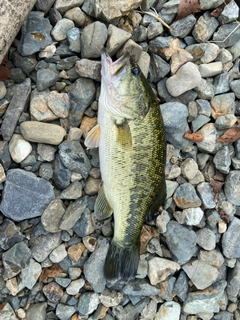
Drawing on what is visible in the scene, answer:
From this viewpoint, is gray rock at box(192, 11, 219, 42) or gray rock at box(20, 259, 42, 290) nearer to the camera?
gray rock at box(20, 259, 42, 290)

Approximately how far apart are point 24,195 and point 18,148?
1.38 ft

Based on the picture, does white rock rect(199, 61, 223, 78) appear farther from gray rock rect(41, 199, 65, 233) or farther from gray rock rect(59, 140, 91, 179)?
gray rock rect(41, 199, 65, 233)

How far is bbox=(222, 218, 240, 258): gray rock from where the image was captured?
328 centimetres

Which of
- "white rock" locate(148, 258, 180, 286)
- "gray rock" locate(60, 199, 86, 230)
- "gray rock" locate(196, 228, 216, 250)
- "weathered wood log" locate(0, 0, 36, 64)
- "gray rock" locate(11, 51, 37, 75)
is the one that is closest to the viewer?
"weathered wood log" locate(0, 0, 36, 64)

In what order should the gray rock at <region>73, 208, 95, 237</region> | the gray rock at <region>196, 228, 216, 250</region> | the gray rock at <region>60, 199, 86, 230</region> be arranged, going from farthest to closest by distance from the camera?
the gray rock at <region>196, 228, 216, 250</region> → the gray rock at <region>73, 208, 95, 237</region> → the gray rock at <region>60, 199, 86, 230</region>

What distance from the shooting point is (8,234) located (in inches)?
112

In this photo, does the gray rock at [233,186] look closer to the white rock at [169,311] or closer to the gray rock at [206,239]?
the gray rock at [206,239]

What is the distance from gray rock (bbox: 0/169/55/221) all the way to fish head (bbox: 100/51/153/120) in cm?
93

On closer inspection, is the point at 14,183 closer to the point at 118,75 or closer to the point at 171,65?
the point at 118,75

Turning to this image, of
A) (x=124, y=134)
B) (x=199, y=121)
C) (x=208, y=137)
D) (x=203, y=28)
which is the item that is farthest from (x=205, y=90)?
(x=124, y=134)

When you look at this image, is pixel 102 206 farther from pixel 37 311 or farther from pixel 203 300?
pixel 203 300

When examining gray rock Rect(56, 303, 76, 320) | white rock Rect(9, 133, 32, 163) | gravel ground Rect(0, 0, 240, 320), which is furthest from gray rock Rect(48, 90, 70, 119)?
gray rock Rect(56, 303, 76, 320)

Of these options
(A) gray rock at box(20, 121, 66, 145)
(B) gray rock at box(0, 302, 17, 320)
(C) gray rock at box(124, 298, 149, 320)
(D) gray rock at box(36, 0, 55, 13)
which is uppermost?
(D) gray rock at box(36, 0, 55, 13)

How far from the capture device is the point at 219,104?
3244 millimetres
